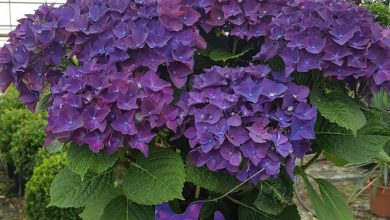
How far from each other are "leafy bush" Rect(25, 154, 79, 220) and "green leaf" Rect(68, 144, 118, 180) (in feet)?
6.64

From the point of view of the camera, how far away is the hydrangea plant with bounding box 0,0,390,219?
90cm

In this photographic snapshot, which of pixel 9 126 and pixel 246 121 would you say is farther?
pixel 9 126

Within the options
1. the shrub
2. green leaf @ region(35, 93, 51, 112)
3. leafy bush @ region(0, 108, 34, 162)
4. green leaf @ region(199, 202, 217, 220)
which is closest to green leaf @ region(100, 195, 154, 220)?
green leaf @ region(199, 202, 217, 220)

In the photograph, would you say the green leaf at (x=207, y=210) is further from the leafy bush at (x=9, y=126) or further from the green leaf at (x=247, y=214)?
the leafy bush at (x=9, y=126)

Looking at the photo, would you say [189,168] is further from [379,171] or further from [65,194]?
[379,171]

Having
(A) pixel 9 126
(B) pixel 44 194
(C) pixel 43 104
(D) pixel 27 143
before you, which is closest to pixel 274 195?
(C) pixel 43 104

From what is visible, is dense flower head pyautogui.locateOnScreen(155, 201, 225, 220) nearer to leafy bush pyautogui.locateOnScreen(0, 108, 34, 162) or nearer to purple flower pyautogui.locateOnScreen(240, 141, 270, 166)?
purple flower pyautogui.locateOnScreen(240, 141, 270, 166)

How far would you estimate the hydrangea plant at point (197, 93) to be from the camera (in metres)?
0.90

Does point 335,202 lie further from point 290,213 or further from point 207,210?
point 207,210

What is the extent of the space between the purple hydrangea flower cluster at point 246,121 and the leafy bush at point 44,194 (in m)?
2.10

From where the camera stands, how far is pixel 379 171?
390 cm

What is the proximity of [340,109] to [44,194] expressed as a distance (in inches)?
90.3

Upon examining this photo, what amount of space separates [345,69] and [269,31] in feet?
0.50

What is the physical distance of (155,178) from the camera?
3.18ft
